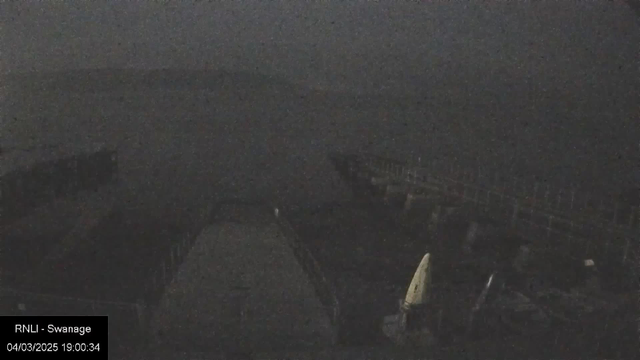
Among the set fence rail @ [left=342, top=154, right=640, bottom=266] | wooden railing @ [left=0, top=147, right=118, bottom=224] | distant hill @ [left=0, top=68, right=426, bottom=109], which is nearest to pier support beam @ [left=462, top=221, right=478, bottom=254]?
fence rail @ [left=342, top=154, right=640, bottom=266]

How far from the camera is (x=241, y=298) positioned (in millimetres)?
2066

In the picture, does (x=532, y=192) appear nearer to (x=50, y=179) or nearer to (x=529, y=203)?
(x=529, y=203)

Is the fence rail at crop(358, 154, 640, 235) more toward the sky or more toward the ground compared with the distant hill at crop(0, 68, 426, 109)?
more toward the ground

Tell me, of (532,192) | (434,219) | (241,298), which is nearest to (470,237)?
(434,219)

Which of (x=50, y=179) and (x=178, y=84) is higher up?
(x=178, y=84)

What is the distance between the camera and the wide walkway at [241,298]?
6.72ft

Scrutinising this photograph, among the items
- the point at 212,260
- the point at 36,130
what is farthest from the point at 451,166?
the point at 36,130

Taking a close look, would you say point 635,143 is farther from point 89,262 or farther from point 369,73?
point 89,262

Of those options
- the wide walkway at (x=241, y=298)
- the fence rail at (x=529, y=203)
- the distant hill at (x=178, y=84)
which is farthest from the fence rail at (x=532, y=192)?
the wide walkway at (x=241, y=298)

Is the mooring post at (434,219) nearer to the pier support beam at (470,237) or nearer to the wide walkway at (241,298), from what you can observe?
the pier support beam at (470,237)

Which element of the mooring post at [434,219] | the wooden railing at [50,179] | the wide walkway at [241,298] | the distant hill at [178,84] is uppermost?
the distant hill at [178,84]

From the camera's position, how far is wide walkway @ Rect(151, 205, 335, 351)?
2.05 m

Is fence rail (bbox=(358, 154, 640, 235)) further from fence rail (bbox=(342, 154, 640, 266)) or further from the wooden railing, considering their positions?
the wooden railing

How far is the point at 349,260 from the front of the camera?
2.08m
